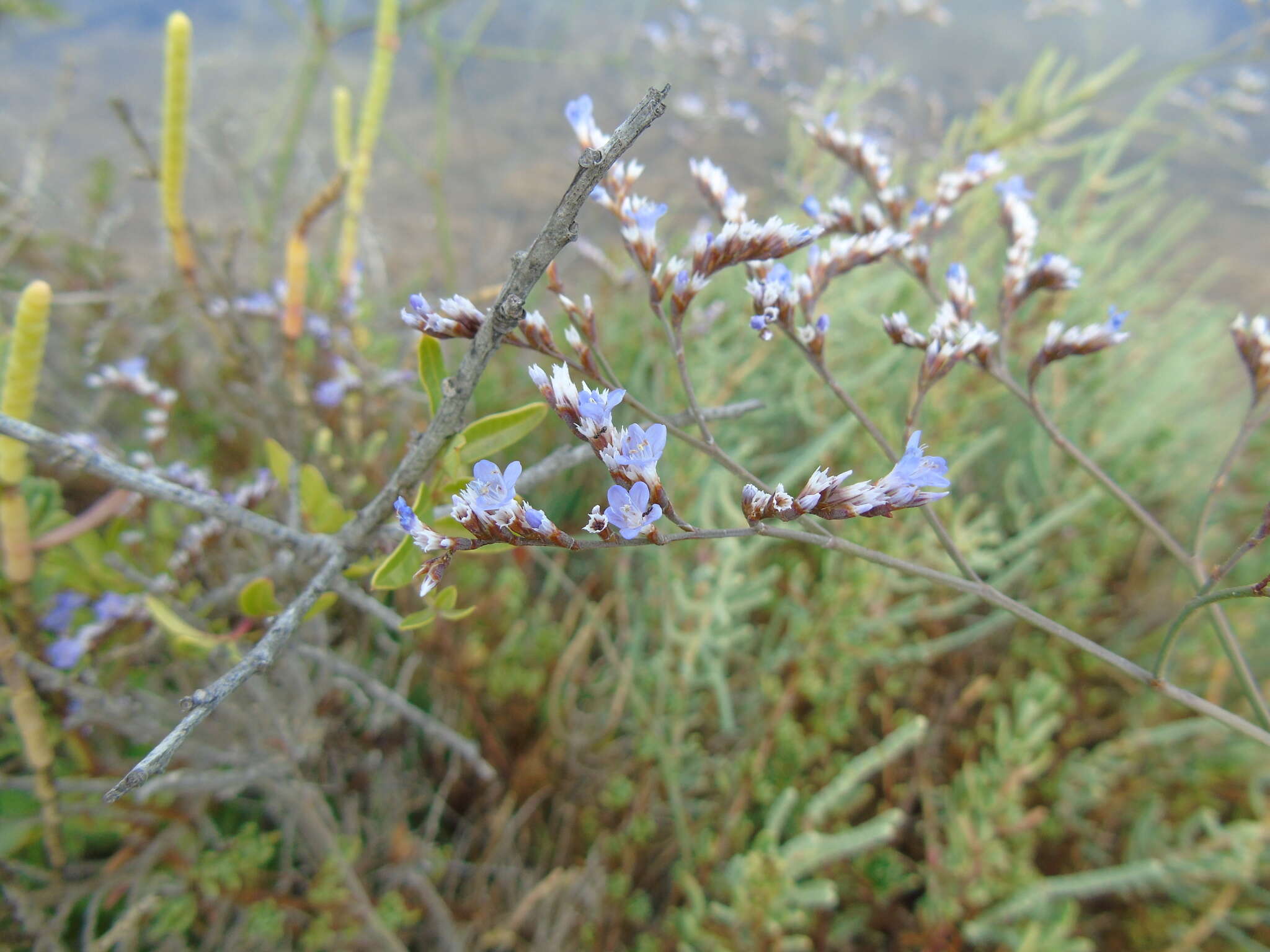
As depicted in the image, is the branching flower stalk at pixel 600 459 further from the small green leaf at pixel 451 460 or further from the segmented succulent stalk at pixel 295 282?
the segmented succulent stalk at pixel 295 282

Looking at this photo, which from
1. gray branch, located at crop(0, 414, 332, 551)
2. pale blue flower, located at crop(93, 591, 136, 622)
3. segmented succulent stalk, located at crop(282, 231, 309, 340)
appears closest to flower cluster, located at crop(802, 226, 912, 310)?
gray branch, located at crop(0, 414, 332, 551)

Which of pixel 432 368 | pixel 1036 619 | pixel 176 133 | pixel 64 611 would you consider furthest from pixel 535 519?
pixel 64 611

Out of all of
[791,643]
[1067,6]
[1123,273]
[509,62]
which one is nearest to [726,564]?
[791,643]

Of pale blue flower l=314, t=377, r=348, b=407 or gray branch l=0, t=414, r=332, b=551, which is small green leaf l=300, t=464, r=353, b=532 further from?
pale blue flower l=314, t=377, r=348, b=407

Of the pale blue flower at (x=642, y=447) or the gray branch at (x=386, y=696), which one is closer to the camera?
the pale blue flower at (x=642, y=447)

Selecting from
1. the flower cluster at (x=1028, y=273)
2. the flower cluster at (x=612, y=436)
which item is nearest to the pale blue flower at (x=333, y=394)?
the flower cluster at (x=612, y=436)

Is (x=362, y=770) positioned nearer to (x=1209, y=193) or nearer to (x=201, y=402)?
(x=201, y=402)
